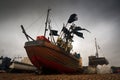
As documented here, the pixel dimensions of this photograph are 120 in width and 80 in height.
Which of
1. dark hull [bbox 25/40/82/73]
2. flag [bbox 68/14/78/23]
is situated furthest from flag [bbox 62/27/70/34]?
dark hull [bbox 25/40/82/73]

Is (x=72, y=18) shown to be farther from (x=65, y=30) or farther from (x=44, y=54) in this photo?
(x=44, y=54)

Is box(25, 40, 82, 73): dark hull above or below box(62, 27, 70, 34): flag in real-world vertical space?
below

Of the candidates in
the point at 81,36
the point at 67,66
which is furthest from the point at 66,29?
the point at 67,66

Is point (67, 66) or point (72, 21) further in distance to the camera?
point (72, 21)

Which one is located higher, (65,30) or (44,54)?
(65,30)

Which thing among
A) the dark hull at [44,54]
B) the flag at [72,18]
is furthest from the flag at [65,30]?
the dark hull at [44,54]

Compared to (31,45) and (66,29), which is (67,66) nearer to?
(31,45)

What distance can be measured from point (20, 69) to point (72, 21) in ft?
57.0

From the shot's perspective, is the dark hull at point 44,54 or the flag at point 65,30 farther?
the flag at point 65,30

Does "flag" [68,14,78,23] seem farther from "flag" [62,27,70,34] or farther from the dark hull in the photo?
the dark hull

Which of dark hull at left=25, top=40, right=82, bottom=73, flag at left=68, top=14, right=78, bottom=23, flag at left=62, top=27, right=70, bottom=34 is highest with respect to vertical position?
flag at left=68, top=14, right=78, bottom=23

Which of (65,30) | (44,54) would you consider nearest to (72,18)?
(65,30)

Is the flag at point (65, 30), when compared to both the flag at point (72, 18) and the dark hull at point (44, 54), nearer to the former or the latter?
the flag at point (72, 18)

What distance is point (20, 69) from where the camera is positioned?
28000mm
